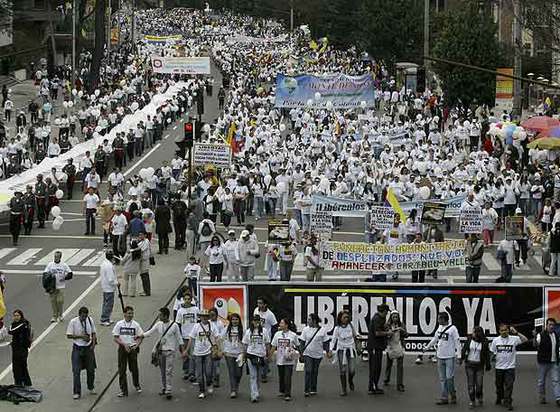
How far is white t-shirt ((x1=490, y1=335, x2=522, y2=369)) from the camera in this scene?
62.7 ft

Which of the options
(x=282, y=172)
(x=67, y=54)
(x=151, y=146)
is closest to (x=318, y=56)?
(x=67, y=54)

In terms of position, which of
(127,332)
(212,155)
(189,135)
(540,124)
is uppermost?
(540,124)

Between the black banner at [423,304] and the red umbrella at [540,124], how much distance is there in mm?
22478

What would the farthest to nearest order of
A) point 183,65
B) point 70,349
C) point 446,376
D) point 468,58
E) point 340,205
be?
point 183,65 → point 468,58 → point 340,205 → point 70,349 → point 446,376

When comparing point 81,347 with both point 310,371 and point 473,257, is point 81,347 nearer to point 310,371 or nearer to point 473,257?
point 310,371

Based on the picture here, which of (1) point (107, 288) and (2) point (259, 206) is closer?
(1) point (107, 288)

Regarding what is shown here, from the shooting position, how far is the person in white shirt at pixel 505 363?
19.1 meters

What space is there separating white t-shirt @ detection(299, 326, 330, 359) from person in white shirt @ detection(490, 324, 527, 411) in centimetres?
231

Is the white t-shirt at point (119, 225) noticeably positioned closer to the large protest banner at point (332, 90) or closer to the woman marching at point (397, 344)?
the woman marching at point (397, 344)

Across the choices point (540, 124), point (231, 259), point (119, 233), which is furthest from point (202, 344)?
point (540, 124)

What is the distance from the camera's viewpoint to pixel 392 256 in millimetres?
25547

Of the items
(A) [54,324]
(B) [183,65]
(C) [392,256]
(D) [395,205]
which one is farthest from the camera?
(B) [183,65]

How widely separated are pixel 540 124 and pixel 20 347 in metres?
27.2

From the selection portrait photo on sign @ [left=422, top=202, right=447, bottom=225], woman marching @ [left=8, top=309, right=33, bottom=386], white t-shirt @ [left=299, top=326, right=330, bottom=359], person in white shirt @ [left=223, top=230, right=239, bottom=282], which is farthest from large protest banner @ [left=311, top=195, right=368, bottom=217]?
woman marching @ [left=8, top=309, right=33, bottom=386]
